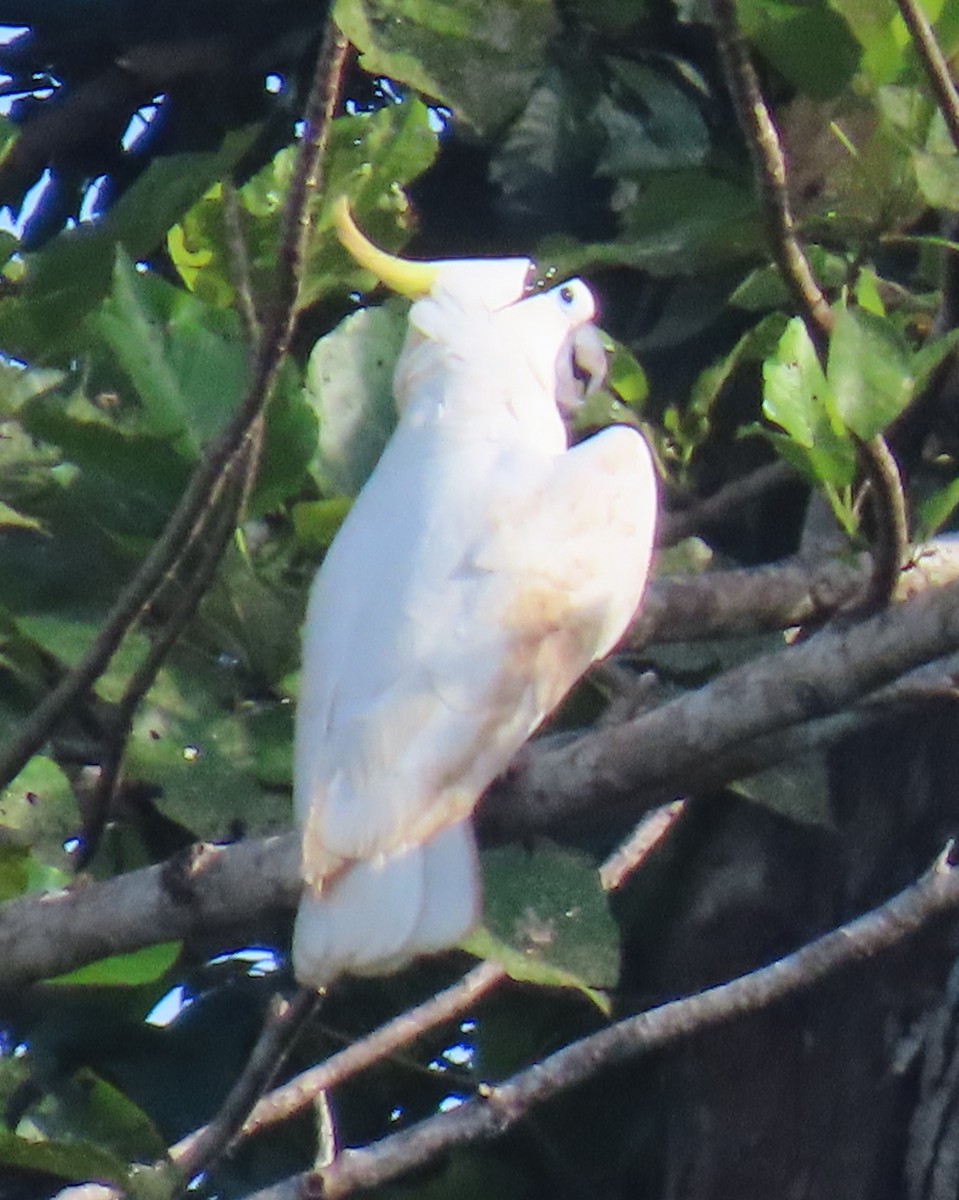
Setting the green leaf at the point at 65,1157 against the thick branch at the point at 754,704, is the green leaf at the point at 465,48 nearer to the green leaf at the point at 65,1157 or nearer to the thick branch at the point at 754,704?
the thick branch at the point at 754,704

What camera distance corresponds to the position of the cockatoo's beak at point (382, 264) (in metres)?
1.43

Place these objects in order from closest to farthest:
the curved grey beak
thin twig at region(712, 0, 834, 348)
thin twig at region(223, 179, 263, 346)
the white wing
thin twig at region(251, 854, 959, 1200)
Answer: thin twig at region(712, 0, 834, 348)
thin twig at region(223, 179, 263, 346)
the white wing
thin twig at region(251, 854, 959, 1200)
the curved grey beak

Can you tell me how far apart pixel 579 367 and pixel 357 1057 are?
0.62m

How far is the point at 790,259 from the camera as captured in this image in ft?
3.56

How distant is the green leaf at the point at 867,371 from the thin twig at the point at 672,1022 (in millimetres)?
379

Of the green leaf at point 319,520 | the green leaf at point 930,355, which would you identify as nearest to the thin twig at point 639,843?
the green leaf at point 319,520

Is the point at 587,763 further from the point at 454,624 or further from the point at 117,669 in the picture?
the point at 117,669

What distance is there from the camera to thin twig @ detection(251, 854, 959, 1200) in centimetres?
134

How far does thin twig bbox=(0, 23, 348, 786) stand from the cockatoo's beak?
0.29 meters

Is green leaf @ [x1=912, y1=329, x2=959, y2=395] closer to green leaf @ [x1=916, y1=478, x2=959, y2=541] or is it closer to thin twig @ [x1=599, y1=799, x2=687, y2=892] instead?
green leaf @ [x1=916, y1=478, x2=959, y2=541]

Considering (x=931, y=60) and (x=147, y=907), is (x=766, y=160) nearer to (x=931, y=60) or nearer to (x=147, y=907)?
(x=931, y=60)

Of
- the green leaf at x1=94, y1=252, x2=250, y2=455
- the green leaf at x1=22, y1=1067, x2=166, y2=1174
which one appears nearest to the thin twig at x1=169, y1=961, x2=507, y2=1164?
the green leaf at x1=22, y1=1067, x2=166, y2=1174

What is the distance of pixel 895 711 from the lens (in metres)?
1.32

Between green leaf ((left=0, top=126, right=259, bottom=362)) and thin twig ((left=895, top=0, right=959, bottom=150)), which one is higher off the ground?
thin twig ((left=895, top=0, right=959, bottom=150))
